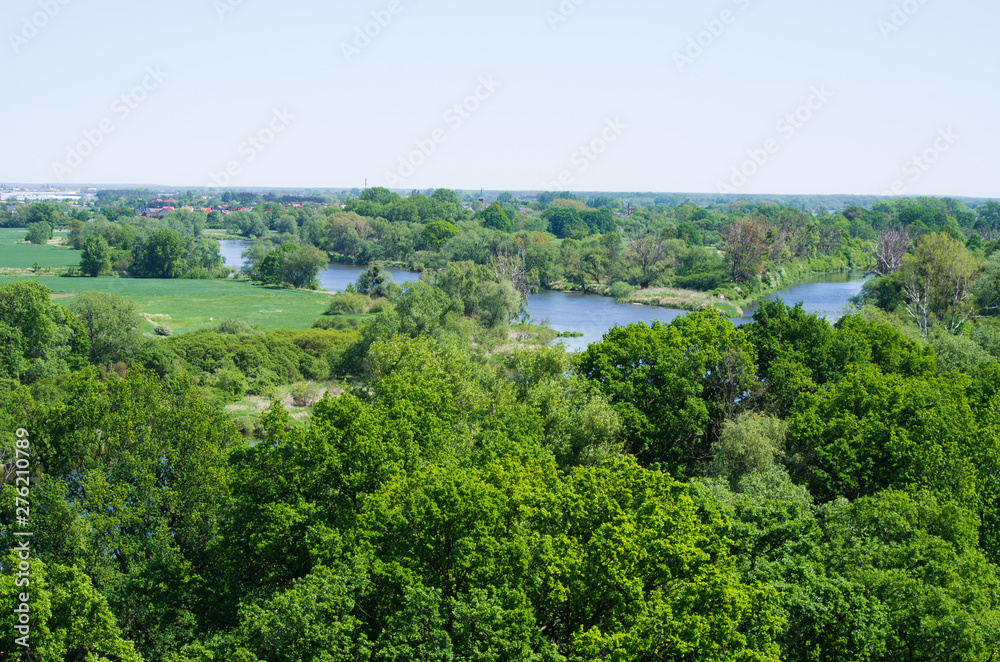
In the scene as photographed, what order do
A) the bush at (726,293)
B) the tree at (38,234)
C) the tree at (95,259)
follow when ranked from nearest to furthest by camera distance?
the bush at (726,293) → the tree at (95,259) → the tree at (38,234)

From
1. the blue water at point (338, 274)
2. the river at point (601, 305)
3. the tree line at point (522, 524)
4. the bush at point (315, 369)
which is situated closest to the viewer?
the tree line at point (522, 524)

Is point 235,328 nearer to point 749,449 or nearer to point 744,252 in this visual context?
point 749,449

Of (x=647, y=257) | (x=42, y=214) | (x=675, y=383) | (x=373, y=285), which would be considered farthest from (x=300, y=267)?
(x=42, y=214)

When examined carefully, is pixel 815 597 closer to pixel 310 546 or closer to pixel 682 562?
pixel 682 562

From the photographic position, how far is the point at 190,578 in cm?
1969

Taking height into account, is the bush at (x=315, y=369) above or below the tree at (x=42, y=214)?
below

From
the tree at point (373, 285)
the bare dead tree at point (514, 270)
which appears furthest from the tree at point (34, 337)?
the bare dead tree at point (514, 270)

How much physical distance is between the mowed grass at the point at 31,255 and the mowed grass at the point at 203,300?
45.3ft

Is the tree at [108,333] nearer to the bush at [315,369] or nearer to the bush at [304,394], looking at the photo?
the bush at [315,369]

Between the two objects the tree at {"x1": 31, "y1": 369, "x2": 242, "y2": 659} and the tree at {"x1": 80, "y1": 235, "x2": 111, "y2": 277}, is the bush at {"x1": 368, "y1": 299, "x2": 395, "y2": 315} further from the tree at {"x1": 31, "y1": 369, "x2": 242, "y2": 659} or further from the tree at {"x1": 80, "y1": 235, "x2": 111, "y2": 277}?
the tree at {"x1": 31, "y1": 369, "x2": 242, "y2": 659}

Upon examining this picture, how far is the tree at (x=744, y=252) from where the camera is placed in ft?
333

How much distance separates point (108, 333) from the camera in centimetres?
5381

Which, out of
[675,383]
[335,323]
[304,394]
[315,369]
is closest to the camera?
[675,383]

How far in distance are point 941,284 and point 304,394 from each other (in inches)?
2025
